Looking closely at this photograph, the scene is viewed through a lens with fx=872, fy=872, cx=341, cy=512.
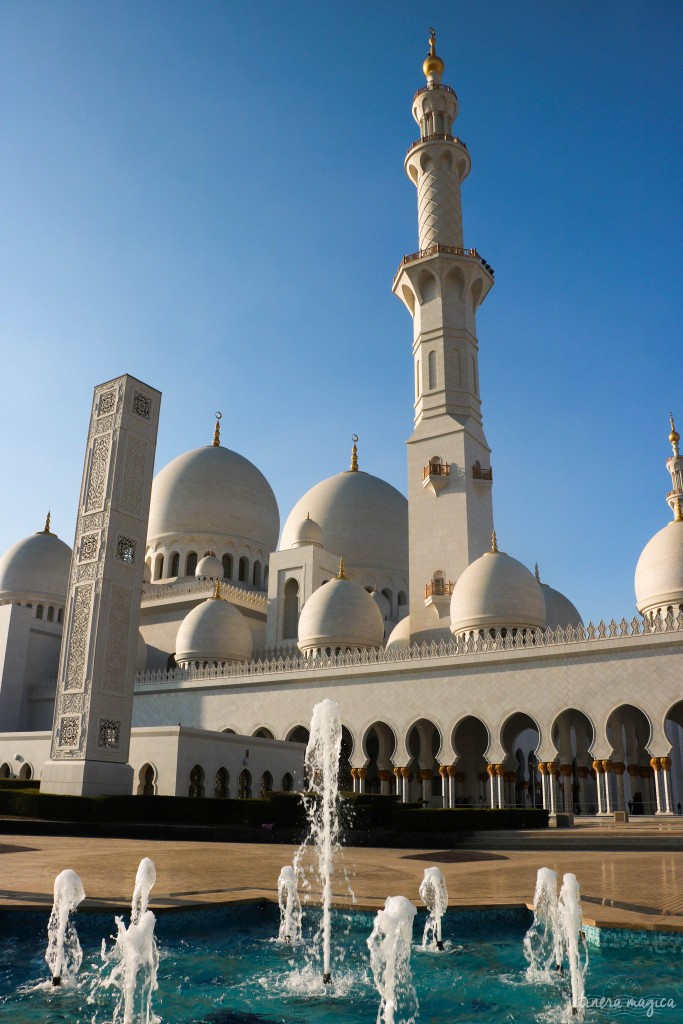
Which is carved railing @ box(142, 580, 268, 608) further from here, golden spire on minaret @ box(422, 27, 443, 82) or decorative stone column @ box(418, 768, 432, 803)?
golden spire on minaret @ box(422, 27, 443, 82)

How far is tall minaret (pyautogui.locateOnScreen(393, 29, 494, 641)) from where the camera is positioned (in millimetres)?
26719

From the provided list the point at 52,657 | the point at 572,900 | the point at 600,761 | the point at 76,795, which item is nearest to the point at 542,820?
the point at 600,761

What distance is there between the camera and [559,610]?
31.2 m

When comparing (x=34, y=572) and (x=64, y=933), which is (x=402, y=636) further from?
(x=64, y=933)

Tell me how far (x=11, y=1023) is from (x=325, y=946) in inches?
82.5

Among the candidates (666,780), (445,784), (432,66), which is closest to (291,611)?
(445,784)

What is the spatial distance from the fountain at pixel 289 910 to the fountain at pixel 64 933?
1.38 m

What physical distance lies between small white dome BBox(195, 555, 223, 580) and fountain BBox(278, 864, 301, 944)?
27.0 metres

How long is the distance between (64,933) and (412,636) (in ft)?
70.1

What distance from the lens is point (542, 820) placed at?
17.9 meters

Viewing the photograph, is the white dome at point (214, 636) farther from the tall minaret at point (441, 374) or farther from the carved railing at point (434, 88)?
the carved railing at point (434, 88)

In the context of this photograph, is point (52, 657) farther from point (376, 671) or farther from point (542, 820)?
point (542, 820)

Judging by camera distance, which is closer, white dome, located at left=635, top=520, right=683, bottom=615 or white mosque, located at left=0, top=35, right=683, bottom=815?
white mosque, located at left=0, top=35, right=683, bottom=815

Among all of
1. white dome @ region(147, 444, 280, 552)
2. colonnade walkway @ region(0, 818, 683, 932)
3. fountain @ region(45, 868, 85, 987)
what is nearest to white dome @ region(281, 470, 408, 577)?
white dome @ region(147, 444, 280, 552)
